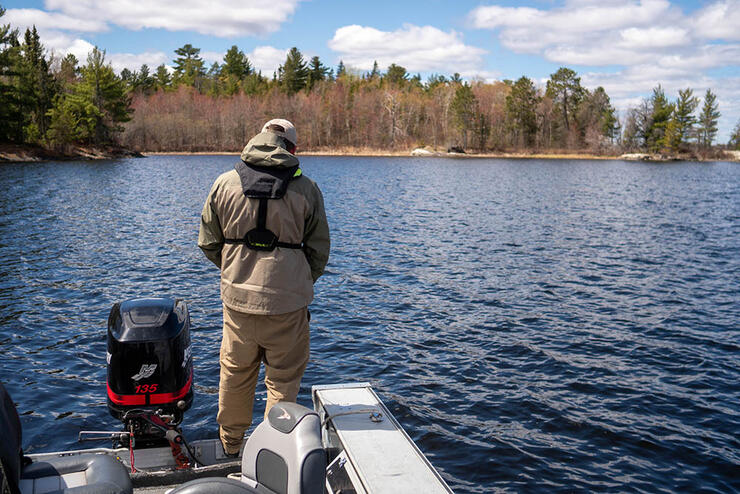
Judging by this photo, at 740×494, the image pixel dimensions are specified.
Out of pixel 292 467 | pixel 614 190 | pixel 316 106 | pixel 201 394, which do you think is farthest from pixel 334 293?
pixel 316 106

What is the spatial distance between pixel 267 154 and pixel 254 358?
156 centimetres

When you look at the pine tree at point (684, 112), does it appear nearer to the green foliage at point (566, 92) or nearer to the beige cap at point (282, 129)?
the green foliage at point (566, 92)

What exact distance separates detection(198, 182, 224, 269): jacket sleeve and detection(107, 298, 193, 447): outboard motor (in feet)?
2.13

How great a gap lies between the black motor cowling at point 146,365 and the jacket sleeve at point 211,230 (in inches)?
25.2

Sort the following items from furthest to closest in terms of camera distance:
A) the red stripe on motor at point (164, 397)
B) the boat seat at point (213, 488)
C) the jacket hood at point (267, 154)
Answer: the red stripe on motor at point (164, 397), the jacket hood at point (267, 154), the boat seat at point (213, 488)

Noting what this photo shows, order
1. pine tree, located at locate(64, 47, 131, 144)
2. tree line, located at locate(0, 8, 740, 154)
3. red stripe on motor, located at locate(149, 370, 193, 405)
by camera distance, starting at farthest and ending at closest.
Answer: tree line, located at locate(0, 8, 740, 154)
pine tree, located at locate(64, 47, 131, 144)
red stripe on motor, located at locate(149, 370, 193, 405)

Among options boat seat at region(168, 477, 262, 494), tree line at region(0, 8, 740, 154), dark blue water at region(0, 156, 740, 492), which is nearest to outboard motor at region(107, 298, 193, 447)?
boat seat at region(168, 477, 262, 494)

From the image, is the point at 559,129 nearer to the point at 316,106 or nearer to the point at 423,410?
the point at 316,106

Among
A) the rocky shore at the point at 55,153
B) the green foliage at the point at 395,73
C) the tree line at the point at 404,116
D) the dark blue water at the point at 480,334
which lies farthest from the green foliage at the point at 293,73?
the dark blue water at the point at 480,334

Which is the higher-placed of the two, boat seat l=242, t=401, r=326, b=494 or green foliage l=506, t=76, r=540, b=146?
green foliage l=506, t=76, r=540, b=146

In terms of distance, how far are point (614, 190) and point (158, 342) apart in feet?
156

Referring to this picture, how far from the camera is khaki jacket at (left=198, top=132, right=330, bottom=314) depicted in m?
4.41

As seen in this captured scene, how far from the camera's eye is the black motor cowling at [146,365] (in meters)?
4.61

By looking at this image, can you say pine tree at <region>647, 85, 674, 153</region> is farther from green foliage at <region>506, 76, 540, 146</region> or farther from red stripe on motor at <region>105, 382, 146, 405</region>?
red stripe on motor at <region>105, 382, 146, 405</region>
